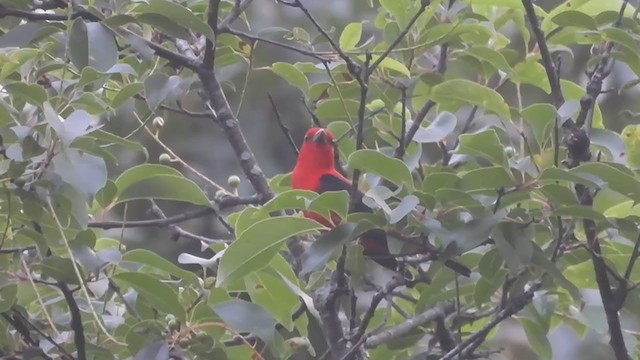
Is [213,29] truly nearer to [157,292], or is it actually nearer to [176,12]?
[176,12]

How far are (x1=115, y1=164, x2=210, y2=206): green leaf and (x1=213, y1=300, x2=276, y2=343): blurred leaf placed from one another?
8.6 inches

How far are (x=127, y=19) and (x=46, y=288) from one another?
20.1 inches

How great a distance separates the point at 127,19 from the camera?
1.70 metres

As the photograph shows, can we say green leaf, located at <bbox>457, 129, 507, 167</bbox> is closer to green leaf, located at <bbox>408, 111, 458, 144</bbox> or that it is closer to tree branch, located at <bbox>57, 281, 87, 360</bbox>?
green leaf, located at <bbox>408, 111, 458, 144</bbox>

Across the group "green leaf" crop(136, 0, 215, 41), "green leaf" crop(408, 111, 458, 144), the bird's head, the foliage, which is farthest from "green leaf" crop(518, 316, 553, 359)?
the bird's head

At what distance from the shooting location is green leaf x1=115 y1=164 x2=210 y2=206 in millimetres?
1668

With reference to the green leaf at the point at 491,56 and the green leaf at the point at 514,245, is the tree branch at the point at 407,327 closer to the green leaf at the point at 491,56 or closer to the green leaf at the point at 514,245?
the green leaf at the point at 514,245

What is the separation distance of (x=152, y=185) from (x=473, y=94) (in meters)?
0.55

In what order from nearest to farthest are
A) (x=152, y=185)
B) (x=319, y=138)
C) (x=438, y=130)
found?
1. (x=152, y=185)
2. (x=438, y=130)
3. (x=319, y=138)

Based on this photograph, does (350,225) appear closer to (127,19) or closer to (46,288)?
(127,19)

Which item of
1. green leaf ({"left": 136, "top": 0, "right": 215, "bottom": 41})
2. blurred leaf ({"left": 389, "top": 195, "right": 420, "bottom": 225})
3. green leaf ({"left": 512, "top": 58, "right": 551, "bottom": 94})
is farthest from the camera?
green leaf ({"left": 512, "top": 58, "right": 551, "bottom": 94})

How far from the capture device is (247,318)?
60.8 inches

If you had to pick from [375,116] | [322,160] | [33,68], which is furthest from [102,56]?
[322,160]

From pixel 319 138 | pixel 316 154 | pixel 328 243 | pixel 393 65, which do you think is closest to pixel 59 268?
pixel 328 243
